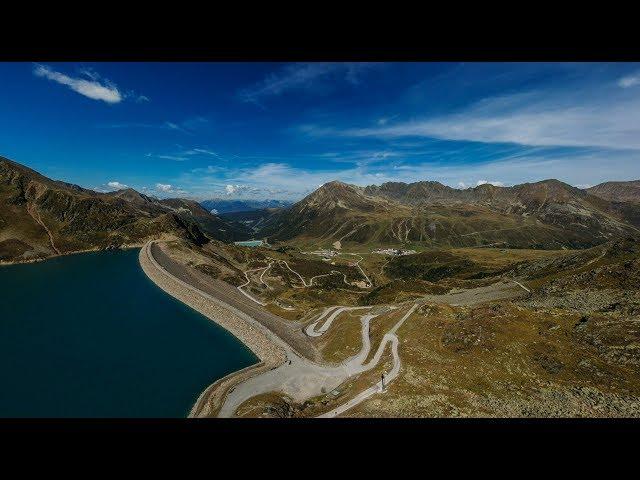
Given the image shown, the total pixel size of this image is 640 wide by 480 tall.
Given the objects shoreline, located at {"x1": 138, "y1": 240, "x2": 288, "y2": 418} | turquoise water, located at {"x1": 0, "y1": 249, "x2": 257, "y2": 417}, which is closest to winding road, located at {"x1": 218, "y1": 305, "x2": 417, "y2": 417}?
shoreline, located at {"x1": 138, "y1": 240, "x2": 288, "y2": 418}

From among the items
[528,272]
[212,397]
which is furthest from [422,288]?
[212,397]

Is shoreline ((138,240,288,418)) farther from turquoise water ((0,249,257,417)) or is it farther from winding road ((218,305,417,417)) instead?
turquoise water ((0,249,257,417))

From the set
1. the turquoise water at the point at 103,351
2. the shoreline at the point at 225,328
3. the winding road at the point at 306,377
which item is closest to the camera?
the winding road at the point at 306,377

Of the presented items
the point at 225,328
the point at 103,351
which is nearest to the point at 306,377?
the point at 225,328

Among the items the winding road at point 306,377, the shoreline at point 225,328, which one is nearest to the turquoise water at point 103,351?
the shoreline at point 225,328

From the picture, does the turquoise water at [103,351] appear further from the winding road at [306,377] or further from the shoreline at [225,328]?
the winding road at [306,377]
